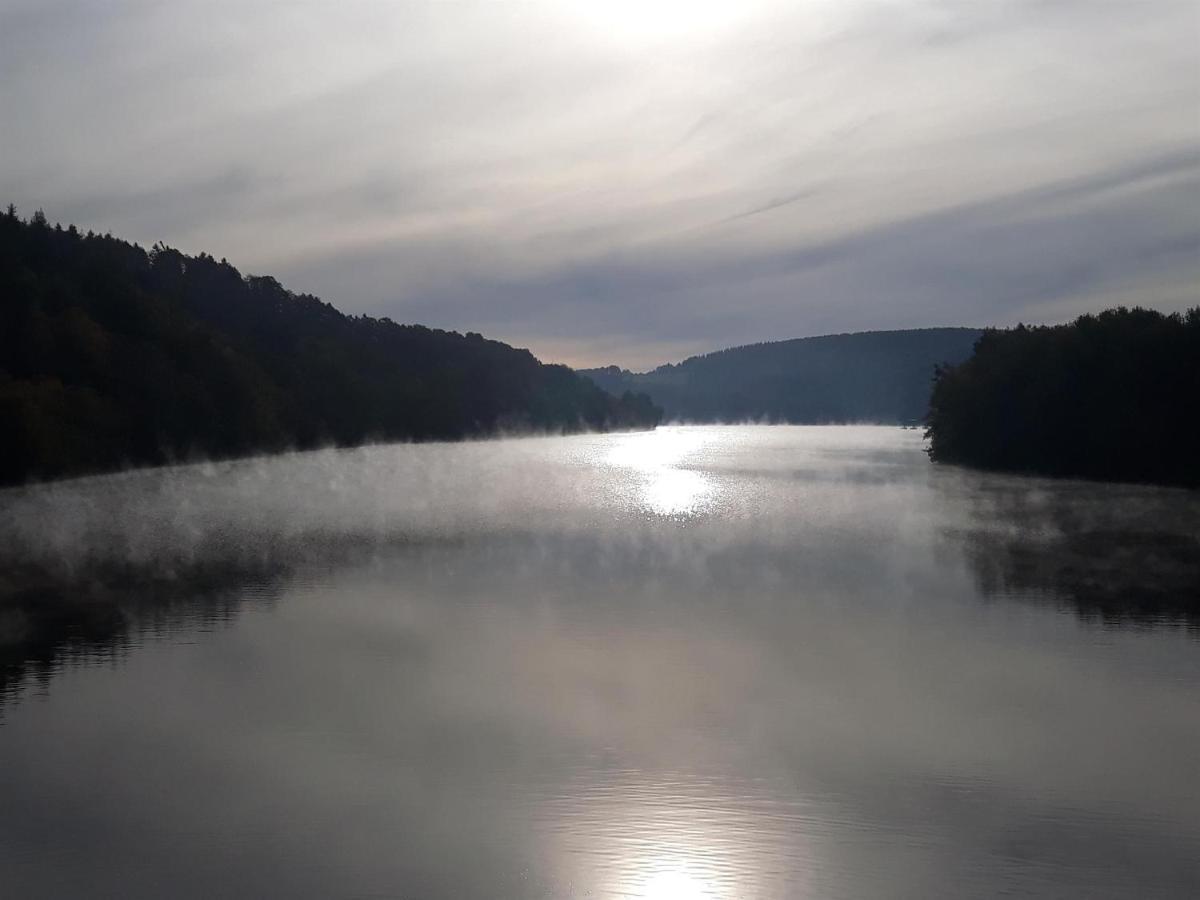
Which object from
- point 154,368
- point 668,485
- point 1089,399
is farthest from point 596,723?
point 154,368

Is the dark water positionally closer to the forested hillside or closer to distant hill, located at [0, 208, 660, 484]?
distant hill, located at [0, 208, 660, 484]

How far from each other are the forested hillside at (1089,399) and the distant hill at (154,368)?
1997 inches

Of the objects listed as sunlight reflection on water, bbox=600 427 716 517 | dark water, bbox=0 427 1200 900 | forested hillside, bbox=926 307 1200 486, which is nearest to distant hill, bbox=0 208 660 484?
sunlight reflection on water, bbox=600 427 716 517

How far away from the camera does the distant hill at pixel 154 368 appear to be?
210 ft

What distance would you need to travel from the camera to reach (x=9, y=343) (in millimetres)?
69500

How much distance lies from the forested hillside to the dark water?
35.2 meters

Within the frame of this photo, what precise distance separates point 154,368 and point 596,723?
68.7 m

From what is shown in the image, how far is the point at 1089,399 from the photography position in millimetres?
70000

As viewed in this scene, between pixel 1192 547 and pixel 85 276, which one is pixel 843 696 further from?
pixel 85 276

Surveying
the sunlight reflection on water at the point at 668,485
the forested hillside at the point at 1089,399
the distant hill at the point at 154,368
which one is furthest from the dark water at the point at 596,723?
the forested hillside at the point at 1089,399

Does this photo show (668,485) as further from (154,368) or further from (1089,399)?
(154,368)

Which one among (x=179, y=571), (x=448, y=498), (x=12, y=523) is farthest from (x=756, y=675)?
(x=448, y=498)

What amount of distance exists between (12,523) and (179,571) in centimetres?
1431

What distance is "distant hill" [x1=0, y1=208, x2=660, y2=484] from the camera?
63.9 m
